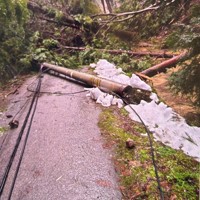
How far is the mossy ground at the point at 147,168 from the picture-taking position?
2.86 metres

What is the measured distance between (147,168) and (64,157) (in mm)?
1194

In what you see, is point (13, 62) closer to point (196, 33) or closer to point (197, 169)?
point (196, 33)

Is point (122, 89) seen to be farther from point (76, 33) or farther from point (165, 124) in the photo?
point (76, 33)

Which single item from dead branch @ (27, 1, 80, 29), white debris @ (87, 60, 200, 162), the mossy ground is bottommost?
white debris @ (87, 60, 200, 162)

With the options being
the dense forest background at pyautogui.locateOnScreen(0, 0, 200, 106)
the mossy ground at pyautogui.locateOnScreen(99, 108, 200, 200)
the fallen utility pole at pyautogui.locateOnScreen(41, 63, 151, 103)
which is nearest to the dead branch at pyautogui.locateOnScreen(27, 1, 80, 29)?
the dense forest background at pyautogui.locateOnScreen(0, 0, 200, 106)

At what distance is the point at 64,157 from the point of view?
11.9 ft

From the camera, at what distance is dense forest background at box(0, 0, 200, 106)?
27.2ft

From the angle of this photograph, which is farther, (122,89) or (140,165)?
(122,89)

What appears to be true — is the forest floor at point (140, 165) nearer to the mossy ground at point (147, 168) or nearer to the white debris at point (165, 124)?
the mossy ground at point (147, 168)

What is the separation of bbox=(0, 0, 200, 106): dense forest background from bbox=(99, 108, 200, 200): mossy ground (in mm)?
3804

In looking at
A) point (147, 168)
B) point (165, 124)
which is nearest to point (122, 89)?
point (165, 124)

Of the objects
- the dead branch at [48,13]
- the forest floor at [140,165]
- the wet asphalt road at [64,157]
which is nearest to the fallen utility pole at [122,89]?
the wet asphalt road at [64,157]

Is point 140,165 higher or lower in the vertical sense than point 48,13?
lower

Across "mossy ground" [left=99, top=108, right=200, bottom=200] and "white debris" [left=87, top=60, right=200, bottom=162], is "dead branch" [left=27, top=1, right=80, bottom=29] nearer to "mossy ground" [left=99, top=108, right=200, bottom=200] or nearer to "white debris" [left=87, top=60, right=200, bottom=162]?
"white debris" [left=87, top=60, right=200, bottom=162]
